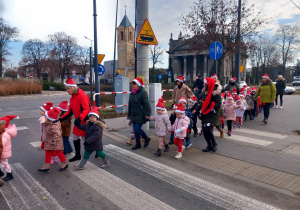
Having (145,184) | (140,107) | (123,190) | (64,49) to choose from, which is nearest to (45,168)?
(123,190)

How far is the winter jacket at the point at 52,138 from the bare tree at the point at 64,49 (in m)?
60.8

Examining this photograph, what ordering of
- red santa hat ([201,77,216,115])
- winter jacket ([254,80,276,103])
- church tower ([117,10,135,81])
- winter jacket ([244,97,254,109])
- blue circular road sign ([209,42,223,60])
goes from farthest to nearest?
church tower ([117,10,135,81])
winter jacket ([244,97,254,109])
winter jacket ([254,80,276,103])
blue circular road sign ([209,42,223,60])
red santa hat ([201,77,216,115])

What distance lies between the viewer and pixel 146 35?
27.8 ft

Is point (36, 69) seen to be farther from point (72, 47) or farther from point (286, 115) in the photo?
point (286, 115)

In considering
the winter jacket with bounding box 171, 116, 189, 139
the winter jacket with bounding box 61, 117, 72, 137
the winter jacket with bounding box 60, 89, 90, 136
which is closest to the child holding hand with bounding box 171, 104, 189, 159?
the winter jacket with bounding box 171, 116, 189, 139

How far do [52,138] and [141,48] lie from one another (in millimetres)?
4874

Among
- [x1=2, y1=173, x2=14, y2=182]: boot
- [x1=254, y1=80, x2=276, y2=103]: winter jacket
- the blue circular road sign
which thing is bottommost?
[x1=2, y1=173, x2=14, y2=182]: boot

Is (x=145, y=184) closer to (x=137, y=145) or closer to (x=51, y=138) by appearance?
(x=51, y=138)

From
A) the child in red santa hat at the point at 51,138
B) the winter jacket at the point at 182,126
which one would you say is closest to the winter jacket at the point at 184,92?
the winter jacket at the point at 182,126

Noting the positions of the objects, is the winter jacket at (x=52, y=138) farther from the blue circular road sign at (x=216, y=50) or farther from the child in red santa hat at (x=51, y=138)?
the blue circular road sign at (x=216, y=50)

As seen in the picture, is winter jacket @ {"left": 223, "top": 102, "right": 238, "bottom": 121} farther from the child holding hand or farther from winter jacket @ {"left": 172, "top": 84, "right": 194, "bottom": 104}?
the child holding hand

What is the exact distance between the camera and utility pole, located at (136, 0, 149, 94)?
344 inches

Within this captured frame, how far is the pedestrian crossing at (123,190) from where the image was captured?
3.78m

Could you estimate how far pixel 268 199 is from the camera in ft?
13.1
